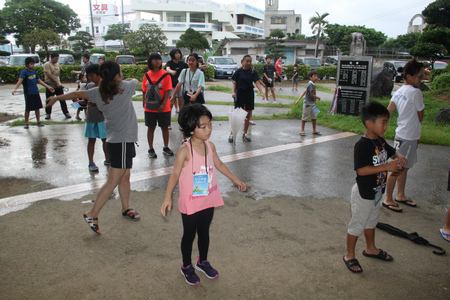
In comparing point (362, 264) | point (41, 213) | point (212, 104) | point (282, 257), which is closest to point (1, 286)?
point (41, 213)

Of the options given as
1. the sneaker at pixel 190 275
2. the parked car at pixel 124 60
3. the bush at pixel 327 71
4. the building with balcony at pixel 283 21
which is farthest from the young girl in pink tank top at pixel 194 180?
the building with balcony at pixel 283 21

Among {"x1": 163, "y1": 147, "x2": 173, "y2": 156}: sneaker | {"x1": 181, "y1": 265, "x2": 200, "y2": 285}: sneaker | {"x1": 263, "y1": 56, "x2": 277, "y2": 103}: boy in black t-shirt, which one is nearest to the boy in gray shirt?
{"x1": 163, "y1": 147, "x2": 173, "y2": 156}: sneaker

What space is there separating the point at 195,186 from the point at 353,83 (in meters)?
9.09

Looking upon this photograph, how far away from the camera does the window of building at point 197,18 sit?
66.8 m

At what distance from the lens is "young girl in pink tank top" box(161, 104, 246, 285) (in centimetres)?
278

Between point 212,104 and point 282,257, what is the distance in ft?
34.3

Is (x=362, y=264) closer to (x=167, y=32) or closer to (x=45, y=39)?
(x=45, y=39)

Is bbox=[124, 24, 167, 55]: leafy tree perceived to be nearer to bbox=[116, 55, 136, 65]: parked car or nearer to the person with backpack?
bbox=[116, 55, 136, 65]: parked car

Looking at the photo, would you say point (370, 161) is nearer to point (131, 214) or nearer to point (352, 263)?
point (352, 263)

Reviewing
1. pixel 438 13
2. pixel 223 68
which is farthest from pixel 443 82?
pixel 223 68

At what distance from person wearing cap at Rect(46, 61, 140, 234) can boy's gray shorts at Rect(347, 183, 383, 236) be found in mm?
2368

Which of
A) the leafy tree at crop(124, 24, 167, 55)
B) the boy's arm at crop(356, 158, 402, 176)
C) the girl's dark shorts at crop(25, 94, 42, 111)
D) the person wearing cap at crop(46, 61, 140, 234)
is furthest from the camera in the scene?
the leafy tree at crop(124, 24, 167, 55)

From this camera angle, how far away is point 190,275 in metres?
2.92

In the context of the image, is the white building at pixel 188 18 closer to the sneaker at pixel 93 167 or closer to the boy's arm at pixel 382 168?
the sneaker at pixel 93 167
